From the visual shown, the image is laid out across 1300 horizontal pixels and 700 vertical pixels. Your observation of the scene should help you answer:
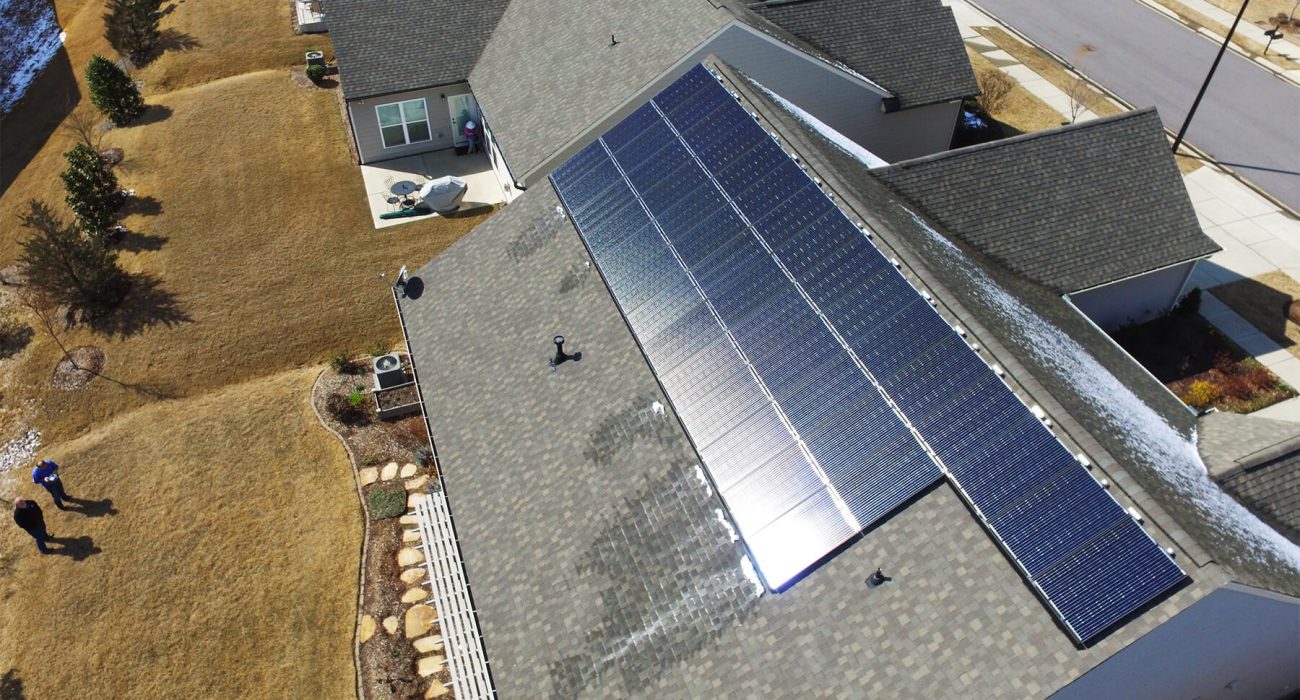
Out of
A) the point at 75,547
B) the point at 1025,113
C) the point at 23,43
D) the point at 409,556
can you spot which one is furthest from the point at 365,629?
the point at 23,43

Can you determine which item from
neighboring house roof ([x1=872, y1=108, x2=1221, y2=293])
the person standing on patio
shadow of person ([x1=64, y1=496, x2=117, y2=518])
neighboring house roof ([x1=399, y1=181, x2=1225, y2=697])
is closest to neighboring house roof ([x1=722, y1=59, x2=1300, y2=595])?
neighboring house roof ([x1=872, y1=108, x2=1221, y2=293])

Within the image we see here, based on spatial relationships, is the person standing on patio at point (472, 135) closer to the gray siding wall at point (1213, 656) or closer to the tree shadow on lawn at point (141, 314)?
the tree shadow on lawn at point (141, 314)

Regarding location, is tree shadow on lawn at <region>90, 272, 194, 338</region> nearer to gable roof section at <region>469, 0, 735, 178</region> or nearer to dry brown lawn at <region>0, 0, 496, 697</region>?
dry brown lawn at <region>0, 0, 496, 697</region>

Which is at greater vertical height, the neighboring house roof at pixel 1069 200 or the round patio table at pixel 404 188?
the round patio table at pixel 404 188

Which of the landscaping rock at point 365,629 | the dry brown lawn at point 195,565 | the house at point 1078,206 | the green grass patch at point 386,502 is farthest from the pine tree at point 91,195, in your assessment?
the house at point 1078,206

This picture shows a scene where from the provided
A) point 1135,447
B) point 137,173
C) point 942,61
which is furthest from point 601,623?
point 137,173
